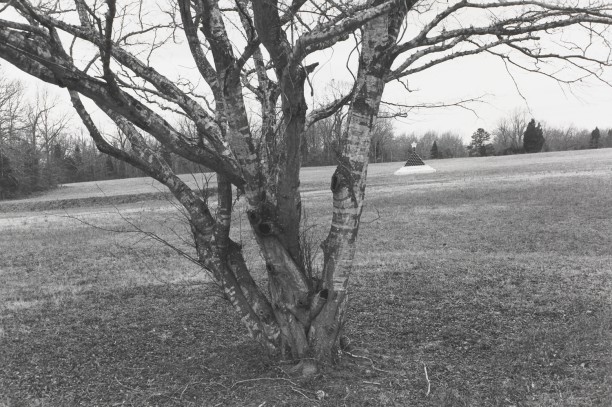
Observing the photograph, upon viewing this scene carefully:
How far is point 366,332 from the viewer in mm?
5141

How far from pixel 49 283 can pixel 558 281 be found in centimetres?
797

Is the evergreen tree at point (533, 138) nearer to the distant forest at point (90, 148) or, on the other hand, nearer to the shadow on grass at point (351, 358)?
the distant forest at point (90, 148)

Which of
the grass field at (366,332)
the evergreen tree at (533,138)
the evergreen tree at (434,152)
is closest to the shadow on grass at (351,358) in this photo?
the grass field at (366,332)

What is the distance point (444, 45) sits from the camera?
5410mm

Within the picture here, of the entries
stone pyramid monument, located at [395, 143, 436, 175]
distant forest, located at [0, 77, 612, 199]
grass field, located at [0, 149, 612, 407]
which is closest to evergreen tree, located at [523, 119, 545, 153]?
distant forest, located at [0, 77, 612, 199]

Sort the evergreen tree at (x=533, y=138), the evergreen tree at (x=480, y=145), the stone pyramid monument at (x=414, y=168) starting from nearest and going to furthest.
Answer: the stone pyramid monument at (x=414, y=168) < the evergreen tree at (x=533, y=138) < the evergreen tree at (x=480, y=145)

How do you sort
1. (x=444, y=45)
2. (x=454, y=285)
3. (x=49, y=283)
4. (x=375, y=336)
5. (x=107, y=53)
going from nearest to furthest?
(x=107, y=53), (x=375, y=336), (x=444, y=45), (x=454, y=285), (x=49, y=283)

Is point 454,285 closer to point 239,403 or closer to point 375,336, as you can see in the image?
point 375,336

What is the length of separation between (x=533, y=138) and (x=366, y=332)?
6969 cm

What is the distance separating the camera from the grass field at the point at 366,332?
12.9 feet

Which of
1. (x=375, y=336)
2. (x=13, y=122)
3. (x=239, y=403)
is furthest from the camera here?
(x=13, y=122)

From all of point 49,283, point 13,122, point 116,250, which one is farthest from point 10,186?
point 49,283

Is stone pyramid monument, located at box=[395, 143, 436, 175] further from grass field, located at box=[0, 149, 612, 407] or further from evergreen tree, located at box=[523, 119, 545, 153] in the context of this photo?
evergreen tree, located at box=[523, 119, 545, 153]

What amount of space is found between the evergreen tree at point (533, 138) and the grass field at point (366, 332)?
203 ft
